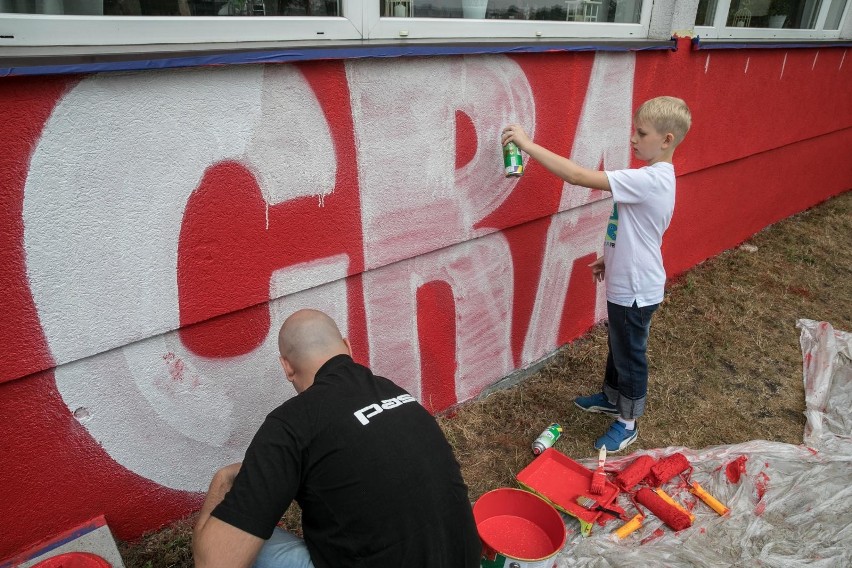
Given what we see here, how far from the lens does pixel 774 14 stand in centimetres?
497

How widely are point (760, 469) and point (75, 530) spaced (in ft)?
9.96

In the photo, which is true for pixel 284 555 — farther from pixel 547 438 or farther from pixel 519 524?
pixel 547 438

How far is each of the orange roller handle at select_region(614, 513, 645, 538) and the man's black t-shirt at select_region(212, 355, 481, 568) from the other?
1.24 metres

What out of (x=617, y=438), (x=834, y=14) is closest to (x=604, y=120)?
(x=617, y=438)

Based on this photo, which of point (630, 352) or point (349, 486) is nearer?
point (349, 486)

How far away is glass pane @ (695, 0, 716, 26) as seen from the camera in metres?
4.05

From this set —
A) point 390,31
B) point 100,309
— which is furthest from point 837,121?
point 100,309

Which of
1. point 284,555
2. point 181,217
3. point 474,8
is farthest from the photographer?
point 474,8

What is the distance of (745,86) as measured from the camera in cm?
457

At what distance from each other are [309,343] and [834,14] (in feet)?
21.7

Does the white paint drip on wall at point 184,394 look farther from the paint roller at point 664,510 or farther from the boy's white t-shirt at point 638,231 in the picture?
the paint roller at point 664,510

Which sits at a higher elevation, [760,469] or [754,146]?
[754,146]

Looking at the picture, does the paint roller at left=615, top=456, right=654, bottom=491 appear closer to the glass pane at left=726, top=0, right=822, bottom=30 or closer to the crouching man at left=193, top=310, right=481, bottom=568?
the crouching man at left=193, top=310, right=481, bottom=568

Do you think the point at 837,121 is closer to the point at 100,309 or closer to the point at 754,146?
the point at 754,146
